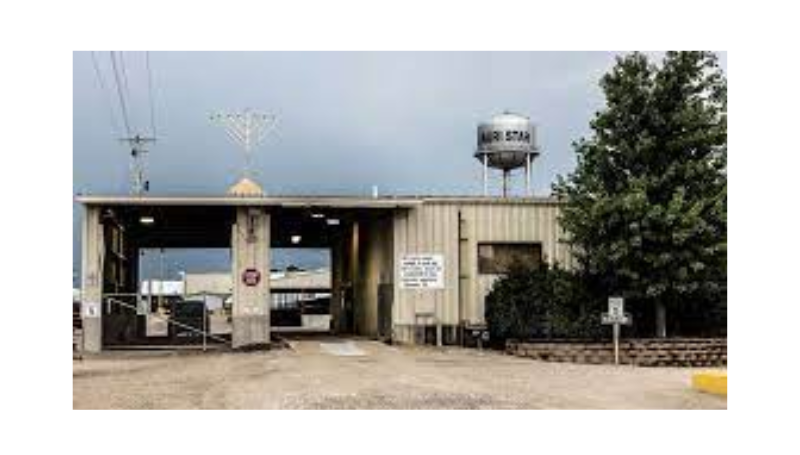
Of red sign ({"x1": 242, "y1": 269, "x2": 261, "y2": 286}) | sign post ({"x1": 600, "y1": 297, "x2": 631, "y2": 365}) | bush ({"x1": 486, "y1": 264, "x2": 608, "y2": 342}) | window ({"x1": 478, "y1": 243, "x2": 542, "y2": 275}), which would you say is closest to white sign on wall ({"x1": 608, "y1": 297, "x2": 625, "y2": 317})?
sign post ({"x1": 600, "y1": 297, "x2": 631, "y2": 365})

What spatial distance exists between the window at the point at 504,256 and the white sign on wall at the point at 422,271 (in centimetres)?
113

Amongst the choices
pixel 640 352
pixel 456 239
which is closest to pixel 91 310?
pixel 456 239

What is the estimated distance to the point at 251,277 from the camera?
28.6 m

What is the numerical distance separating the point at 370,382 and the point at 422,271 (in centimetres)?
1052

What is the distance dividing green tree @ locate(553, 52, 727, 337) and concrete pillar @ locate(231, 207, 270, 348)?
7.88 meters

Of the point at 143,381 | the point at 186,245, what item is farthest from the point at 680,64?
the point at 186,245

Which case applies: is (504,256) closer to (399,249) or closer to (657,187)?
(399,249)

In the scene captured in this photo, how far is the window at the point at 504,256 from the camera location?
29438 mm

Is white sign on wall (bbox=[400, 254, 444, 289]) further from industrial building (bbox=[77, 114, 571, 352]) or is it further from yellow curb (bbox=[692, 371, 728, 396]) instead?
yellow curb (bbox=[692, 371, 728, 396])

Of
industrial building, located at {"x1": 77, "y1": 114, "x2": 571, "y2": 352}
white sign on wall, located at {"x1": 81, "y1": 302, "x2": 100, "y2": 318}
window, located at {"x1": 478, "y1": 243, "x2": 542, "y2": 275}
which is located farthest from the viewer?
window, located at {"x1": 478, "y1": 243, "x2": 542, "y2": 275}

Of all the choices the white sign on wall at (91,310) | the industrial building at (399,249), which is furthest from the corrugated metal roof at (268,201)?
the white sign on wall at (91,310)

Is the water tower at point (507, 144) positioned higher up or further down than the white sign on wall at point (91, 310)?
higher up

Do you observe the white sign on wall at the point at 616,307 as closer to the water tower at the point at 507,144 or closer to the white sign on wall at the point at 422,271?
the white sign on wall at the point at 422,271

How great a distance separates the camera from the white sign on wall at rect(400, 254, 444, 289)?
2903 cm
